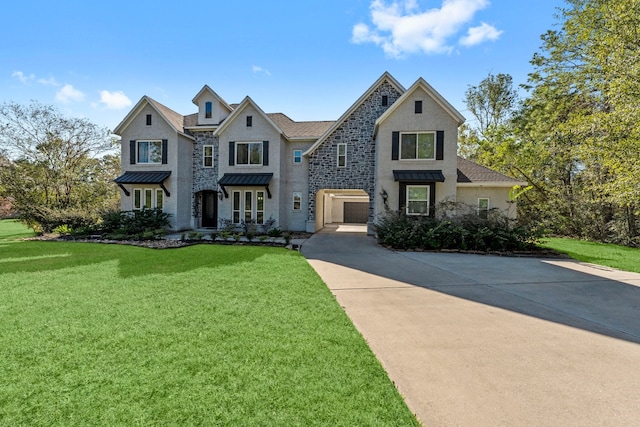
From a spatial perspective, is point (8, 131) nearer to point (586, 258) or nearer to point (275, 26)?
point (275, 26)

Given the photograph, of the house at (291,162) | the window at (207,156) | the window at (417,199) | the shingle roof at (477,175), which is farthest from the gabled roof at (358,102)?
the window at (207,156)

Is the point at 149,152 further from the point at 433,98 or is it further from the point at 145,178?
the point at 433,98

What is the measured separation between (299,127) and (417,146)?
26.9ft

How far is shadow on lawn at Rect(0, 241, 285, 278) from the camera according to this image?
740cm

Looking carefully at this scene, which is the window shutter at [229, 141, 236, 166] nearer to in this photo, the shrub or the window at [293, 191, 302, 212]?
the window at [293, 191, 302, 212]

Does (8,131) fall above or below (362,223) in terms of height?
above

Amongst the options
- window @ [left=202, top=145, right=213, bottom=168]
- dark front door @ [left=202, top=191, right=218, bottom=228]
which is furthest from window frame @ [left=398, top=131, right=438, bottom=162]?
dark front door @ [left=202, top=191, right=218, bottom=228]

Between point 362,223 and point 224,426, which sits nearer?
point 224,426

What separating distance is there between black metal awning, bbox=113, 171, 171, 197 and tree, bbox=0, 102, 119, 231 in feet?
7.08

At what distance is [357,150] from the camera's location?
17250 mm

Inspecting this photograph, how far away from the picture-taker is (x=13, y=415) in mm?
2230

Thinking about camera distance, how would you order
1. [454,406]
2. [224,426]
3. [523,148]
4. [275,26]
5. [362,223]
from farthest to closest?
[362,223], [523,148], [275,26], [454,406], [224,426]

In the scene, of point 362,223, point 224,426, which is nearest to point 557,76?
point 362,223

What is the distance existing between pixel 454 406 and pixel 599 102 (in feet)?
71.3
